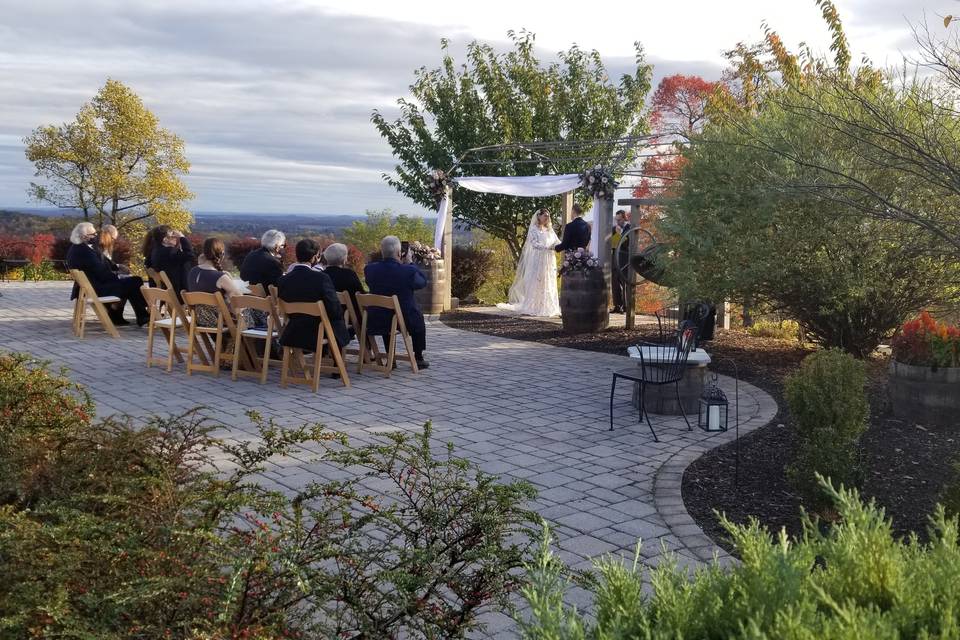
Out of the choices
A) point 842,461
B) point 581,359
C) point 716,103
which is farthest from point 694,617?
point 716,103

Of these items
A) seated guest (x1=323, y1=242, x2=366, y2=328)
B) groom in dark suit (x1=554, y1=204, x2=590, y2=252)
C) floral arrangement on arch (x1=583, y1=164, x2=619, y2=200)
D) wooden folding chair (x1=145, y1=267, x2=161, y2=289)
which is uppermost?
floral arrangement on arch (x1=583, y1=164, x2=619, y2=200)

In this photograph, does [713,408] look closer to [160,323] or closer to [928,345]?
[928,345]

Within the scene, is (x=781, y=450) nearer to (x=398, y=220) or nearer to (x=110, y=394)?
(x=110, y=394)

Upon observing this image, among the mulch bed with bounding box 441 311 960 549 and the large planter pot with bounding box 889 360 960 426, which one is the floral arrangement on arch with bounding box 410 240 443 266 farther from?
the large planter pot with bounding box 889 360 960 426

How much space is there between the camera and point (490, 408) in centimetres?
781

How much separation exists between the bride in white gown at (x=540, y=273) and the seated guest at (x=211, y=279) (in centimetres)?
698

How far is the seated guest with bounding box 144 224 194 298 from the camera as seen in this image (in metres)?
11.3

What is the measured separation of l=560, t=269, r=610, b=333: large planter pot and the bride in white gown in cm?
255

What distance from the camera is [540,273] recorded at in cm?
1558

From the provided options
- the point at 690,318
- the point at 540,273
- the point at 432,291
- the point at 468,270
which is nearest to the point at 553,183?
the point at 540,273

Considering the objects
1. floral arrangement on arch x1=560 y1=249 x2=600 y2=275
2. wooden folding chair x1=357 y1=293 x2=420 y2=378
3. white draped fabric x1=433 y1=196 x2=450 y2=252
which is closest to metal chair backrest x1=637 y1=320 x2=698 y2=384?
wooden folding chair x1=357 y1=293 x2=420 y2=378

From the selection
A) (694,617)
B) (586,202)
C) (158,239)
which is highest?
(586,202)

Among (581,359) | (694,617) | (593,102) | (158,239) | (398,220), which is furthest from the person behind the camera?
(398,220)

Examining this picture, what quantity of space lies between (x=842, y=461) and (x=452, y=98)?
672 inches
